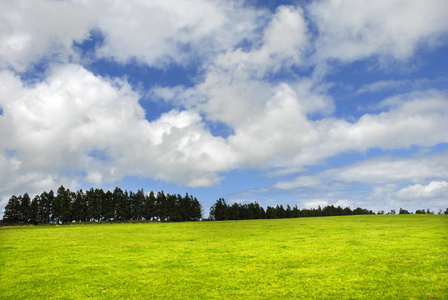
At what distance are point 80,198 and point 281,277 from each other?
146919 millimetres

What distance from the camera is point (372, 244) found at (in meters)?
32.0

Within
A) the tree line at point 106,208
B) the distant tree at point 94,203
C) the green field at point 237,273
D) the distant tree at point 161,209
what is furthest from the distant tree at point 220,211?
the green field at point 237,273

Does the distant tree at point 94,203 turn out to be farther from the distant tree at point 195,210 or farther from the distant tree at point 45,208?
the distant tree at point 195,210

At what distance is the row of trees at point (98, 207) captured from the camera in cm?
12788

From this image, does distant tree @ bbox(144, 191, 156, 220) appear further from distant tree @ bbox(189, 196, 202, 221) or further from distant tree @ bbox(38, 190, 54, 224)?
distant tree @ bbox(38, 190, 54, 224)

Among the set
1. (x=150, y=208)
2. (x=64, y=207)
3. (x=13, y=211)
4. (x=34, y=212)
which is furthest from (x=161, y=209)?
(x=13, y=211)

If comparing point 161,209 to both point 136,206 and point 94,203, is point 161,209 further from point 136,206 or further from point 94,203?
point 94,203

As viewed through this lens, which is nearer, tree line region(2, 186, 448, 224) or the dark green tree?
tree line region(2, 186, 448, 224)

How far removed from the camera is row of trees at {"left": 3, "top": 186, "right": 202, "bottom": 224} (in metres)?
128

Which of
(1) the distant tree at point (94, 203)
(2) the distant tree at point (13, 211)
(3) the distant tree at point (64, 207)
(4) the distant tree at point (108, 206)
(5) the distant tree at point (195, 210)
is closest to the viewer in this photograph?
(2) the distant tree at point (13, 211)

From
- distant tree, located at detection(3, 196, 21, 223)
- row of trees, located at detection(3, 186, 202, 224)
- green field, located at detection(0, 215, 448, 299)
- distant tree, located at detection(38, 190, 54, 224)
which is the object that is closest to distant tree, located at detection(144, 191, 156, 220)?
row of trees, located at detection(3, 186, 202, 224)

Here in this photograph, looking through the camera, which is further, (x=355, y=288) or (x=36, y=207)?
(x=36, y=207)

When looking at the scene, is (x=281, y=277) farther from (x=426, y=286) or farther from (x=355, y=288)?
(x=426, y=286)

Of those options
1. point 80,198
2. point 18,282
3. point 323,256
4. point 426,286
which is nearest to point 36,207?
point 80,198
